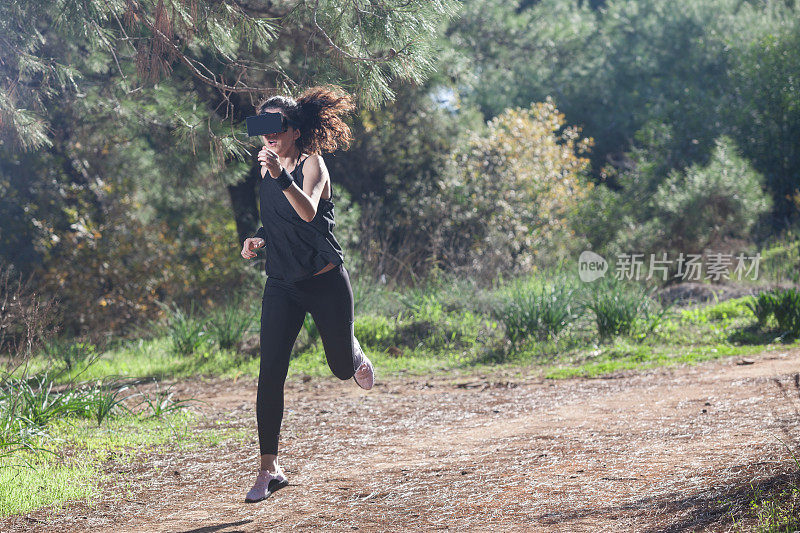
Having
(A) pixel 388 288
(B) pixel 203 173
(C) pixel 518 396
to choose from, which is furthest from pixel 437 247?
(C) pixel 518 396

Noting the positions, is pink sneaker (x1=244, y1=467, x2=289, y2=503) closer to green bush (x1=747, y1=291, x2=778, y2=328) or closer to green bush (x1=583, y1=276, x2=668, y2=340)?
green bush (x1=583, y1=276, x2=668, y2=340)

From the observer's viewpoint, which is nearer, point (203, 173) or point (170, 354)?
point (170, 354)

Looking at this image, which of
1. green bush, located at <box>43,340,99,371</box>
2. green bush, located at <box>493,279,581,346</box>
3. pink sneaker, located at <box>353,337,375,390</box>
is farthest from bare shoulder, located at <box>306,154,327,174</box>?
green bush, located at <box>493,279,581,346</box>

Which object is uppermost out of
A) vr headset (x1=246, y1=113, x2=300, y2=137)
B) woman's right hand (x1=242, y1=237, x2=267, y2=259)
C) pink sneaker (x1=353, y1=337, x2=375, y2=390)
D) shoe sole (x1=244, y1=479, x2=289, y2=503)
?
vr headset (x1=246, y1=113, x2=300, y2=137)

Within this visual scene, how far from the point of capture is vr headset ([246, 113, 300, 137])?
3.91m

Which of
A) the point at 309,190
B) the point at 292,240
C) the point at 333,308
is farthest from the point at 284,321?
the point at 309,190

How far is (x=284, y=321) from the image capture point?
4.06 metres

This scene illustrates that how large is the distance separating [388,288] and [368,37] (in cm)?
588

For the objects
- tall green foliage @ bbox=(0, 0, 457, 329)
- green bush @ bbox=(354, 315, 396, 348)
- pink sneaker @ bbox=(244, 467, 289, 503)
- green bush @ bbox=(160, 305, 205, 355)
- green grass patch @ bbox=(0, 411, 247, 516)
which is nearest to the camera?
pink sneaker @ bbox=(244, 467, 289, 503)

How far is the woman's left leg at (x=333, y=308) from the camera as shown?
409 cm

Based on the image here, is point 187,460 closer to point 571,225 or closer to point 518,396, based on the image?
point 518,396

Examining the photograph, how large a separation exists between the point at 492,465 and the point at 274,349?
4.85 feet

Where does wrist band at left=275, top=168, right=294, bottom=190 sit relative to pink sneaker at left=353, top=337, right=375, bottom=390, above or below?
above

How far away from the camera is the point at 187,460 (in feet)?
17.2
